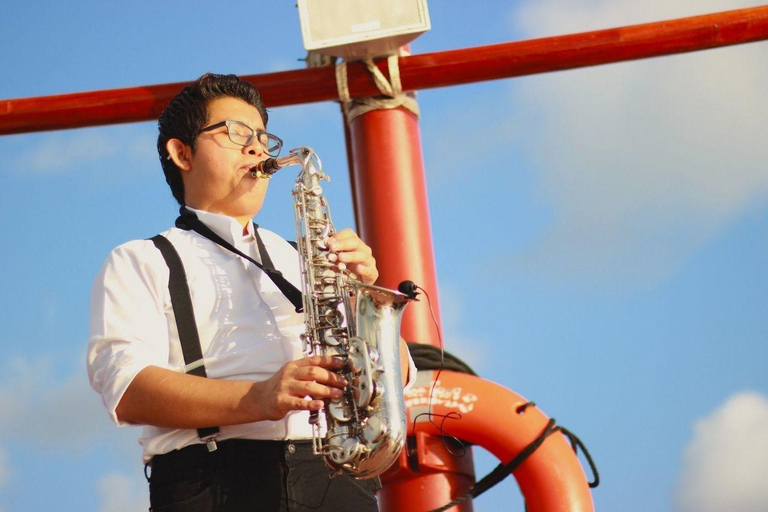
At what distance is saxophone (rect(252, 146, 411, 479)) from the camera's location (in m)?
2.18

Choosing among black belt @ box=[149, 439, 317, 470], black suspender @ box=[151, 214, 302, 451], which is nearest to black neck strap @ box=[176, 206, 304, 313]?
black suspender @ box=[151, 214, 302, 451]

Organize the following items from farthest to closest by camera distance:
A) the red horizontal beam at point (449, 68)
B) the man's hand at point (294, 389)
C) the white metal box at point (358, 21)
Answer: the red horizontal beam at point (449, 68) → the white metal box at point (358, 21) → the man's hand at point (294, 389)

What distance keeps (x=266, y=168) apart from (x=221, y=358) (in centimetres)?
48

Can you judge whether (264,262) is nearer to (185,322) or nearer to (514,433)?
(185,322)

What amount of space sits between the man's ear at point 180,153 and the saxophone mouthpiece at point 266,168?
0.64ft

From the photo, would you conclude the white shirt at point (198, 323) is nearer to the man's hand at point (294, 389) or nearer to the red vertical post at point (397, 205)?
the man's hand at point (294, 389)

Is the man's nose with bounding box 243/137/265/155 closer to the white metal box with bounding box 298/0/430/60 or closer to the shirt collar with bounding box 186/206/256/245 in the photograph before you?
the shirt collar with bounding box 186/206/256/245

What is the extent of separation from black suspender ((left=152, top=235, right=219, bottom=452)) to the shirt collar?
132 millimetres

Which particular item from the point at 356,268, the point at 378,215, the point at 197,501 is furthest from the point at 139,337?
the point at 378,215

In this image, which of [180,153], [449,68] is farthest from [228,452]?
[449,68]

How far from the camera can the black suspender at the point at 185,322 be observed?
6.95 ft

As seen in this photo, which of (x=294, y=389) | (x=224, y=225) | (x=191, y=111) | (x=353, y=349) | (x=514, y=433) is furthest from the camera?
(x=514, y=433)

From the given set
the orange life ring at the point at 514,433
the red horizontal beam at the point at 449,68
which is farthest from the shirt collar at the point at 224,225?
the red horizontal beam at the point at 449,68

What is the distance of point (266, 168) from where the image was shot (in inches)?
95.3
